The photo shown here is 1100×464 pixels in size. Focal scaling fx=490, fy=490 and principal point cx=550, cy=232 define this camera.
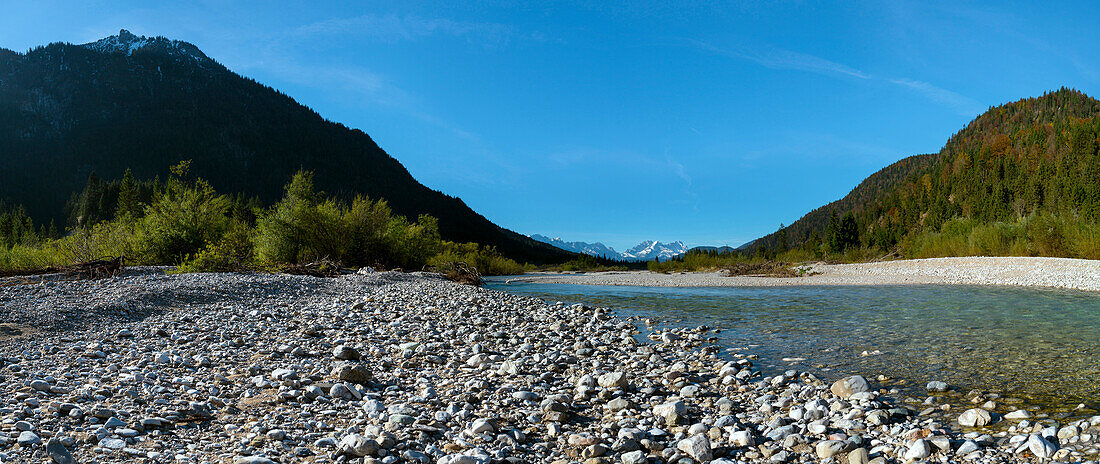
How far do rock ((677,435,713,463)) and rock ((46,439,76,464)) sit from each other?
355 centimetres

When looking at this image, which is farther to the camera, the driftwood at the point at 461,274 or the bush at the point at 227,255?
the driftwood at the point at 461,274

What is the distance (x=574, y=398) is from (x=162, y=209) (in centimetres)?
2575

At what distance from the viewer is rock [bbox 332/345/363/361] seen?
5.75m

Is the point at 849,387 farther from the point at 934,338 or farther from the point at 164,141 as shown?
the point at 164,141

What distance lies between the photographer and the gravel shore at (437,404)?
123 inches

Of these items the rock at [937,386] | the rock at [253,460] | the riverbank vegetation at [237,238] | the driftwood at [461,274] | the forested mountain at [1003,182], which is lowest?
the rock at [253,460]

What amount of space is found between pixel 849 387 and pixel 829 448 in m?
1.58

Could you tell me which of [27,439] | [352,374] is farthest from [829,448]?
[27,439]

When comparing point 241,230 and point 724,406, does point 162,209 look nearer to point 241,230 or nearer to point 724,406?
point 241,230

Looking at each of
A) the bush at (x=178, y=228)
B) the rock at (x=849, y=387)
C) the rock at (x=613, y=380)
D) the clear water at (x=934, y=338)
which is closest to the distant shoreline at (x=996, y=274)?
the clear water at (x=934, y=338)

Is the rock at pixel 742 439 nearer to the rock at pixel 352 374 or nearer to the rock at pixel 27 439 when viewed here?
the rock at pixel 352 374

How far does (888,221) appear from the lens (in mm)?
84125

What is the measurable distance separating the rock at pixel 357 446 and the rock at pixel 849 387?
4007 millimetres

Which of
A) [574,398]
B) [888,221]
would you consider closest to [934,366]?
[574,398]
